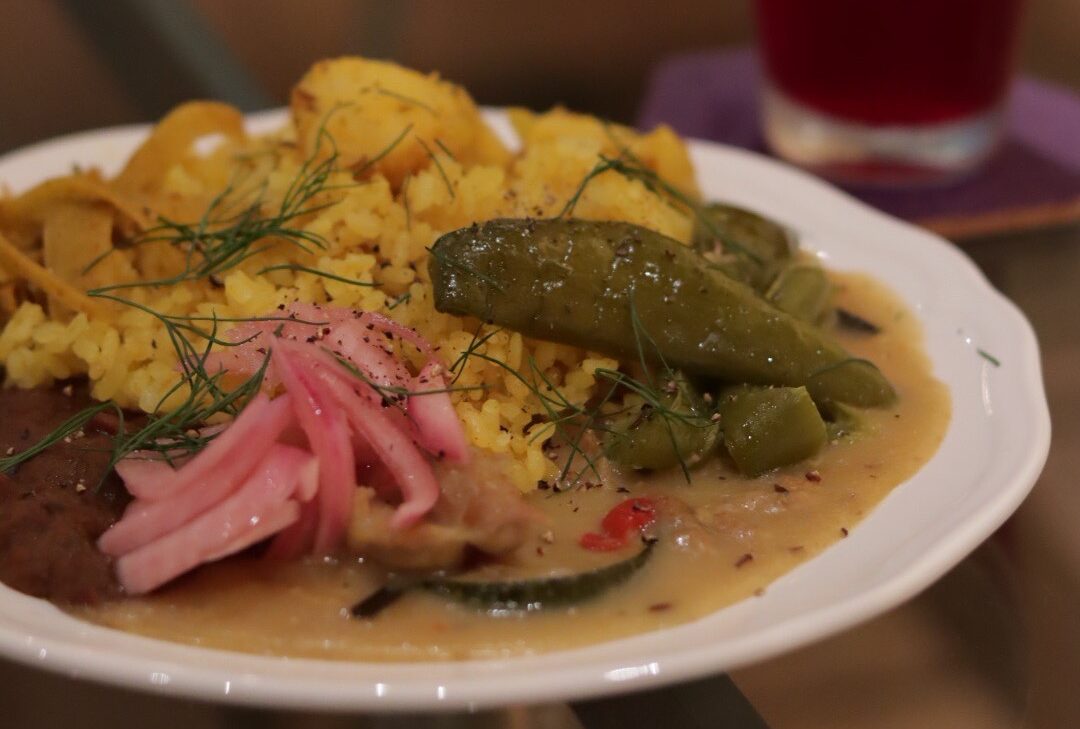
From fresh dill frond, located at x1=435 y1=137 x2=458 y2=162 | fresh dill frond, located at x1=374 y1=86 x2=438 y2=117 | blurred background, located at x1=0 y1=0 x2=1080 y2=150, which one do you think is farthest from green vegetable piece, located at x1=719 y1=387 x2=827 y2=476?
blurred background, located at x1=0 y1=0 x2=1080 y2=150

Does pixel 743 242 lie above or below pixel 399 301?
→ below

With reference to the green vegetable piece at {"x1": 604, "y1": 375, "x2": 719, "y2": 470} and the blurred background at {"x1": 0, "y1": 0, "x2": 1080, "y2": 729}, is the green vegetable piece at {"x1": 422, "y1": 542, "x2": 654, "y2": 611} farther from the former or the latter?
the green vegetable piece at {"x1": 604, "y1": 375, "x2": 719, "y2": 470}

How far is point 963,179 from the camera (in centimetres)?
365

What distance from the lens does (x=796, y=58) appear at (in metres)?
3.64

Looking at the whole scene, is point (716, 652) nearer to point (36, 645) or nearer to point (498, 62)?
point (36, 645)

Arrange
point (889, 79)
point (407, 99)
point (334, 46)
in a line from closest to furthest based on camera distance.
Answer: point (407, 99) → point (889, 79) → point (334, 46)

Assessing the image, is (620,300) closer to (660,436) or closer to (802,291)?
(660,436)

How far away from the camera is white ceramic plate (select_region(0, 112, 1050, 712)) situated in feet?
4.84

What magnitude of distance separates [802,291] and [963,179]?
4.62 ft

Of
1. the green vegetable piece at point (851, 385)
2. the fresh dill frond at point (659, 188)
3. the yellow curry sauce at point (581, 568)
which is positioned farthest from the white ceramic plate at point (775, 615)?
the fresh dill frond at point (659, 188)

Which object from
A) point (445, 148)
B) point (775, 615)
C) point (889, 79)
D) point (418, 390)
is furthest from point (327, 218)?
point (889, 79)

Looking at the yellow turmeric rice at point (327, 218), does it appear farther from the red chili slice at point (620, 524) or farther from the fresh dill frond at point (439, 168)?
the red chili slice at point (620, 524)

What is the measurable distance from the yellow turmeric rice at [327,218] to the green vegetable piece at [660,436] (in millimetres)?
139

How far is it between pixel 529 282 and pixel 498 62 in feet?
10.7
